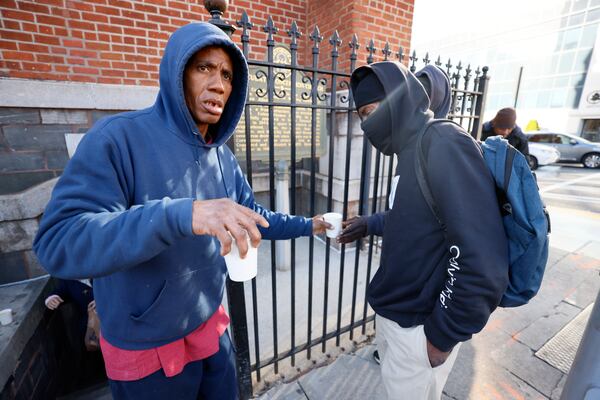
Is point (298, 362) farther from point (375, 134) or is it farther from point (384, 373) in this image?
point (375, 134)

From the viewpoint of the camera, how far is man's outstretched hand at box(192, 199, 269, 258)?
838 mm

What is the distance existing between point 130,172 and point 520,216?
5.12 ft

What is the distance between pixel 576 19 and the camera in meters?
25.0

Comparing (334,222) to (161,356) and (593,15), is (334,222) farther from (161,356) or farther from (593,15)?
(593,15)

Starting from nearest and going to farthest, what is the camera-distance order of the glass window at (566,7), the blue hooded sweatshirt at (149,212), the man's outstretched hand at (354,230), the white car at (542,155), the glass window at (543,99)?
the blue hooded sweatshirt at (149,212), the man's outstretched hand at (354,230), the white car at (542,155), the glass window at (566,7), the glass window at (543,99)

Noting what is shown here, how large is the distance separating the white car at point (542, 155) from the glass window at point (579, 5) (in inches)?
873

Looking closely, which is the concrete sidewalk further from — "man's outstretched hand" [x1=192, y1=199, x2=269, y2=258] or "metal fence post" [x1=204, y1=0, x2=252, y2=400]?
"man's outstretched hand" [x1=192, y1=199, x2=269, y2=258]

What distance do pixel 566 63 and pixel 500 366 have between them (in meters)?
35.5

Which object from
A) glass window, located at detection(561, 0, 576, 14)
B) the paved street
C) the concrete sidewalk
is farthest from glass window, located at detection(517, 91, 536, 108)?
the concrete sidewalk

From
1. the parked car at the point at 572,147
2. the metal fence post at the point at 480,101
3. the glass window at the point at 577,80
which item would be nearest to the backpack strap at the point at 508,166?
the metal fence post at the point at 480,101

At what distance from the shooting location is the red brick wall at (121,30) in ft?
9.24

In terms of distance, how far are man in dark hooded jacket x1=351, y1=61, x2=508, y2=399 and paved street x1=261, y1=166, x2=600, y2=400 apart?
2.39 ft

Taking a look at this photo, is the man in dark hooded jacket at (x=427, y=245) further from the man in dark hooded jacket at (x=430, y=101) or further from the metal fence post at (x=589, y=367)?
the metal fence post at (x=589, y=367)

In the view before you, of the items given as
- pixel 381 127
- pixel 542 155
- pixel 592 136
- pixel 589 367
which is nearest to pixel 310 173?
pixel 381 127
